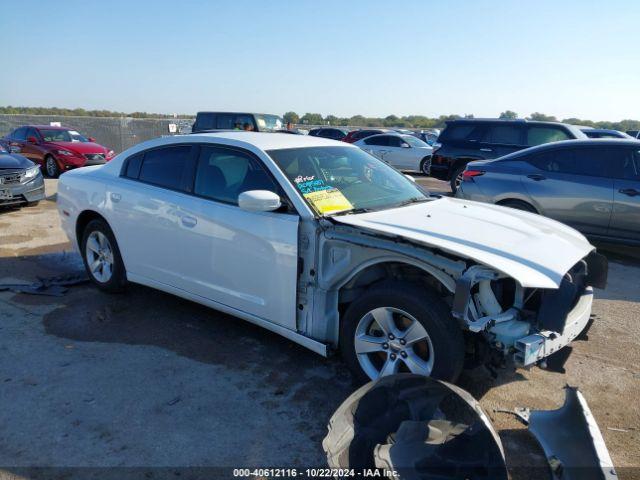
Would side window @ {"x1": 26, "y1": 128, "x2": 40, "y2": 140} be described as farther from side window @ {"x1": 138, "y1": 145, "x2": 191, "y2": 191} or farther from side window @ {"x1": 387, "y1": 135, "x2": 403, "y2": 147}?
side window @ {"x1": 138, "y1": 145, "x2": 191, "y2": 191}

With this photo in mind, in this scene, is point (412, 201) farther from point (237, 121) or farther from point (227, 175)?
point (237, 121)

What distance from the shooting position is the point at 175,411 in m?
→ 3.26

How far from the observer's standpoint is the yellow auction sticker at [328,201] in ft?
12.2

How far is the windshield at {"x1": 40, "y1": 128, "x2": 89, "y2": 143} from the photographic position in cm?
1567

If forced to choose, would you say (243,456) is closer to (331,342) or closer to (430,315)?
(331,342)

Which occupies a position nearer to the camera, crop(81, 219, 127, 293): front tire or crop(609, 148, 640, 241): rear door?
crop(81, 219, 127, 293): front tire

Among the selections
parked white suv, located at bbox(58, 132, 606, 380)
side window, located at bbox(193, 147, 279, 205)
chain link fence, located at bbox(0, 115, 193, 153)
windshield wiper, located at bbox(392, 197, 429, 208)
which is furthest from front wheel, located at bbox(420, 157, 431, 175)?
side window, located at bbox(193, 147, 279, 205)

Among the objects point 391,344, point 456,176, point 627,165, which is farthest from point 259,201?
point 456,176

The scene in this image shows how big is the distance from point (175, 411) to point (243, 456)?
641 millimetres

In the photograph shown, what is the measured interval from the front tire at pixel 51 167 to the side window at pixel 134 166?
1176cm

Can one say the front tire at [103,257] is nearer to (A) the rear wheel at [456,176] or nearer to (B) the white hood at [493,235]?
(B) the white hood at [493,235]

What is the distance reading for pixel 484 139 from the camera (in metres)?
12.0

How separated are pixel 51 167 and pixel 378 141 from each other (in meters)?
10.4

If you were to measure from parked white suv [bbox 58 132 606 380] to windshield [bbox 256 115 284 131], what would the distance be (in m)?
12.6
